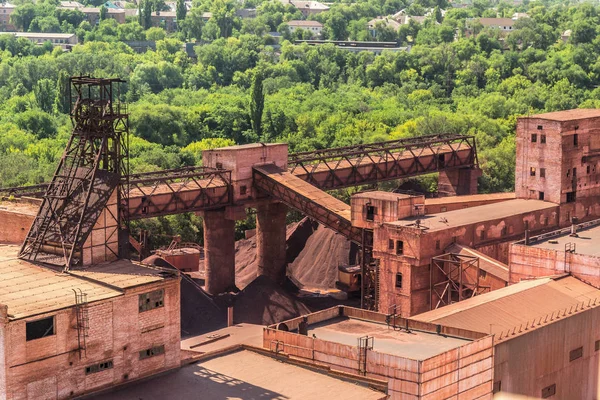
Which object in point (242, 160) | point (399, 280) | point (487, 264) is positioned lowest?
point (399, 280)

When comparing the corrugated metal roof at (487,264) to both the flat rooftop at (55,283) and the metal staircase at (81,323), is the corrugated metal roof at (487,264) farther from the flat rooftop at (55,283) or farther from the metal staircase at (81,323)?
the metal staircase at (81,323)

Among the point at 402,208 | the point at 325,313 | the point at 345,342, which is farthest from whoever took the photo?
the point at 402,208

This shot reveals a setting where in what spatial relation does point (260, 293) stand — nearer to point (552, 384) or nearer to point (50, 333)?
point (552, 384)

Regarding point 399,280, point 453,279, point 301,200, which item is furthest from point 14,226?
point 453,279

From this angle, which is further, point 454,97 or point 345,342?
point 454,97

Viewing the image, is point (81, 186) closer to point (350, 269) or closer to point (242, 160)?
point (242, 160)

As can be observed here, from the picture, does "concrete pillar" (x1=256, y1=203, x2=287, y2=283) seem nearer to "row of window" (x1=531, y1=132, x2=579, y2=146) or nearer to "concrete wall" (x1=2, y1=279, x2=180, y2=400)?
"row of window" (x1=531, y1=132, x2=579, y2=146)

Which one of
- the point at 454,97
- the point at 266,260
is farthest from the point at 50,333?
the point at 454,97

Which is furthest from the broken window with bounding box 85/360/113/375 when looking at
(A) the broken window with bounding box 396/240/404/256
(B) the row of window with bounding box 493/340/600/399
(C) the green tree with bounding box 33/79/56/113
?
(C) the green tree with bounding box 33/79/56/113
